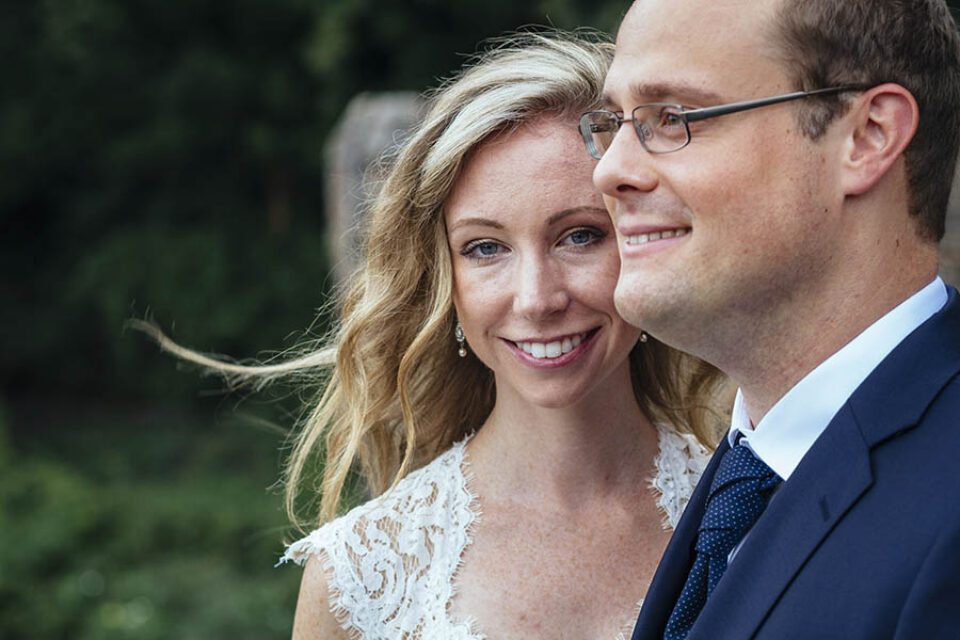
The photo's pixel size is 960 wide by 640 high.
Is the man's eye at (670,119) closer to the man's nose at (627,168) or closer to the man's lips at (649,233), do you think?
the man's nose at (627,168)

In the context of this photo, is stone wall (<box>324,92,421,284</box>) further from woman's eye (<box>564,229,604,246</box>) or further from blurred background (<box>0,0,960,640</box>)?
woman's eye (<box>564,229,604,246</box>)

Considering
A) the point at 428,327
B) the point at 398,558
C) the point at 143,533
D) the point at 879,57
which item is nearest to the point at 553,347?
the point at 428,327

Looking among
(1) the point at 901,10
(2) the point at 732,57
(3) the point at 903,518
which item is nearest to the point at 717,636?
(3) the point at 903,518

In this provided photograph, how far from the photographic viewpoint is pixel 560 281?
7.95 ft

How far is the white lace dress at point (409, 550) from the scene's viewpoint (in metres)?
2.52

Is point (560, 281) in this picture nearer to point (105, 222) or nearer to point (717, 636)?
point (717, 636)

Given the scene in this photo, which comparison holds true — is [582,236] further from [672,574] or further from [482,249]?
[672,574]

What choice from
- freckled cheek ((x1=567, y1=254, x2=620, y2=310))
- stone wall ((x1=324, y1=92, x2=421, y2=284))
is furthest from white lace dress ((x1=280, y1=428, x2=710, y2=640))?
stone wall ((x1=324, y1=92, x2=421, y2=284))

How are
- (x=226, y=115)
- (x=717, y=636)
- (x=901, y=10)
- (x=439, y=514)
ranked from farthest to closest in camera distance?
(x=226, y=115) → (x=439, y=514) → (x=901, y=10) → (x=717, y=636)

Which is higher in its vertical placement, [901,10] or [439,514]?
[901,10]

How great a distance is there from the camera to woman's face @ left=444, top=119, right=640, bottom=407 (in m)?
2.42

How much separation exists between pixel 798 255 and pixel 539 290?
0.70 metres

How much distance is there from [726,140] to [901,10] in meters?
0.35

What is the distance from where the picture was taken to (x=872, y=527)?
63.4 inches
